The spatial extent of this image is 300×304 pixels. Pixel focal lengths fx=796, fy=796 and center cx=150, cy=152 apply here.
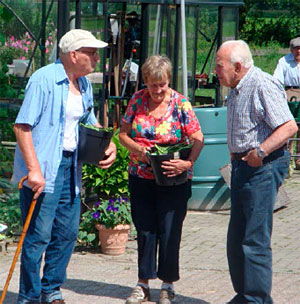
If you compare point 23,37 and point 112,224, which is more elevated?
point 23,37

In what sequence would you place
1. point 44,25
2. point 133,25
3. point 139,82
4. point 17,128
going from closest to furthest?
point 17,128 → point 44,25 → point 139,82 → point 133,25

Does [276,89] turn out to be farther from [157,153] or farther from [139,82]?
[139,82]

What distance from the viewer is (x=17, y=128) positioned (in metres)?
4.79

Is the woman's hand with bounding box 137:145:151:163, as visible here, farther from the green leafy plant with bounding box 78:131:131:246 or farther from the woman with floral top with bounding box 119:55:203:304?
the green leafy plant with bounding box 78:131:131:246

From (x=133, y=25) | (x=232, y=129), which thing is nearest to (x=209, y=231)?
(x=232, y=129)

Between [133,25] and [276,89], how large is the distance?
6883 millimetres

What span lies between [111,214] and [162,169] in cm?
169

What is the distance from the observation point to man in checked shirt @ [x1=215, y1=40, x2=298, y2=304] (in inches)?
195

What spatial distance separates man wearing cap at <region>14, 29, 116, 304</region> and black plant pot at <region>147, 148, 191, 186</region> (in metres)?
0.52

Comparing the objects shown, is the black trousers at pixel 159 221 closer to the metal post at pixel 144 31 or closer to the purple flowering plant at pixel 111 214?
the purple flowering plant at pixel 111 214

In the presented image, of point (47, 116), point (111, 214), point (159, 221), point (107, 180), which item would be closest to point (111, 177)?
point (107, 180)

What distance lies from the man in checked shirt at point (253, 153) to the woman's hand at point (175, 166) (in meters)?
0.34

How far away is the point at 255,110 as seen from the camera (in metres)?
4.98

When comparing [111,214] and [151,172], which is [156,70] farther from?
[111,214]
